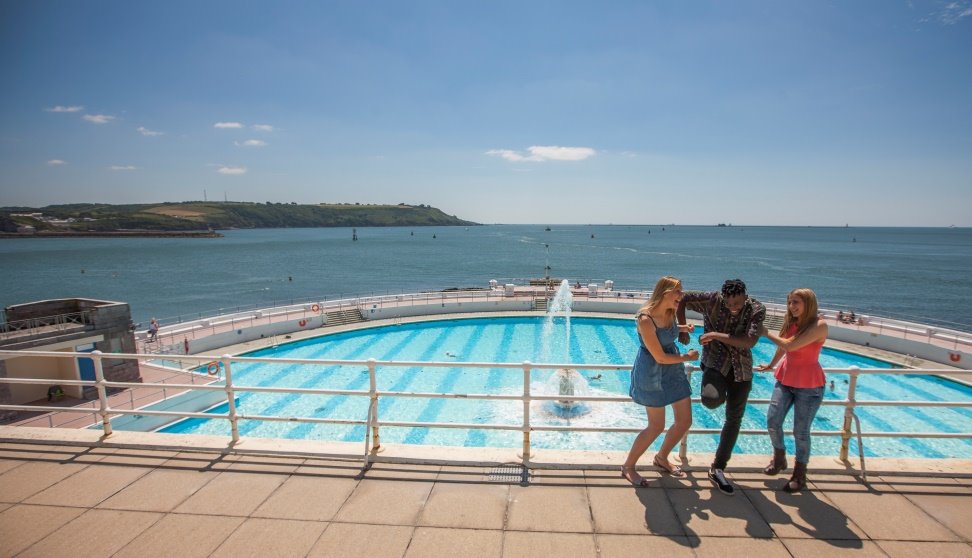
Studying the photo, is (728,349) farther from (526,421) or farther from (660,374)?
(526,421)

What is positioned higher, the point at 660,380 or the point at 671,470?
the point at 660,380

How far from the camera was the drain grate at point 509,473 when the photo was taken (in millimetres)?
4289

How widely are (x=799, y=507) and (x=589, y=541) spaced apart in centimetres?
198

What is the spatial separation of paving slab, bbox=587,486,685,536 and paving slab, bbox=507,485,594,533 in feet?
0.32

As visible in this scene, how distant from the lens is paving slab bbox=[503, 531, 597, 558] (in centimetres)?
329

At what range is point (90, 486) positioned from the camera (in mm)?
4242

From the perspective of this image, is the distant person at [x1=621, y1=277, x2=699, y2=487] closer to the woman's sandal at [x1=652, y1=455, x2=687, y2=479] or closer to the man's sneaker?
the woman's sandal at [x1=652, y1=455, x2=687, y2=479]

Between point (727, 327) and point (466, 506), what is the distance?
284 centimetres

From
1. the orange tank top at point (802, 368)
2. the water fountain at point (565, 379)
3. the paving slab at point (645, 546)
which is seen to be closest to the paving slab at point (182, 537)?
the paving slab at point (645, 546)

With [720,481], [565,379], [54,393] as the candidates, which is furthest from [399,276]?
[720,481]

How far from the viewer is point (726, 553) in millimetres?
3299

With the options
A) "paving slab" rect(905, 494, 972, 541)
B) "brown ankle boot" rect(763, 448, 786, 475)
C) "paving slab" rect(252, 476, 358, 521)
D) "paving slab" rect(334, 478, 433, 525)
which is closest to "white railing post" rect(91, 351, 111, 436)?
"paving slab" rect(252, 476, 358, 521)

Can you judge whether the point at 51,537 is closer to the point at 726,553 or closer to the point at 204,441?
the point at 204,441

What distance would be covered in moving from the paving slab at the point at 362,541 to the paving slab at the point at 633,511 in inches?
62.4
